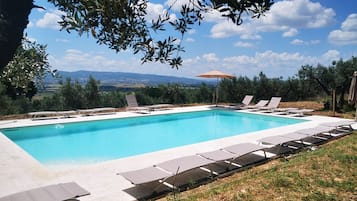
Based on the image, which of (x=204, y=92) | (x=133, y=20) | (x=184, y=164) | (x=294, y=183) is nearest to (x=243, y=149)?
(x=184, y=164)

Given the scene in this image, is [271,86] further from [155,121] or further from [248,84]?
[155,121]

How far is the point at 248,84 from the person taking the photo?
64.8ft

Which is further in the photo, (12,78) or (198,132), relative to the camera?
(198,132)

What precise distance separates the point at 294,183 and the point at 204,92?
15542 mm

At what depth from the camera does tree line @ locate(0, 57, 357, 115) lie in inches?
573

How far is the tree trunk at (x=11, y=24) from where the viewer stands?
162 centimetres

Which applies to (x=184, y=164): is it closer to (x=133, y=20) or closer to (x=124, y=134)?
(x=133, y=20)

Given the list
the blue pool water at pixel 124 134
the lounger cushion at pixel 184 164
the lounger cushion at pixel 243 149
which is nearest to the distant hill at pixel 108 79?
the blue pool water at pixel 124 134

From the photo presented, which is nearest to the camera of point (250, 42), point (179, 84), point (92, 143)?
point (92, 143)

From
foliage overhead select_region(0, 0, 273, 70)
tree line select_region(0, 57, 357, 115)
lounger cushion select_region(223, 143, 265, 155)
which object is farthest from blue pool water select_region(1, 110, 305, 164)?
foliage overhead select_region(0, 0, 273, 70)

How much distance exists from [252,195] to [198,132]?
7.82m

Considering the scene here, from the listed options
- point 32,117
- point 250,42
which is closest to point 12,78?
point 32,117

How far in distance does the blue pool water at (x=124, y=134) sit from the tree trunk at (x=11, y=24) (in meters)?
6.98

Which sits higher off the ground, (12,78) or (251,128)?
(12,78)
